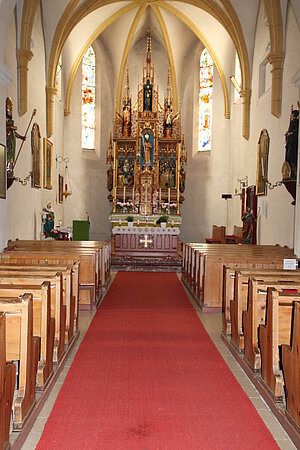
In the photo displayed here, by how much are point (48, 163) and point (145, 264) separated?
5470mm

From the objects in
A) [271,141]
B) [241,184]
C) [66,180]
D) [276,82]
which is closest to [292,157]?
[271,141]

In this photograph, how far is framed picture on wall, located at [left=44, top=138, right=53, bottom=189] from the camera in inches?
606

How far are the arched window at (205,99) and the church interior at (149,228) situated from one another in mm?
66

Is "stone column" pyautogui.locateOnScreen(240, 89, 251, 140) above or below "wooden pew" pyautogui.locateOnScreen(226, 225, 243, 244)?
above

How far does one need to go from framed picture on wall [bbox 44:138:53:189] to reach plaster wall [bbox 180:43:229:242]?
22.7 feet

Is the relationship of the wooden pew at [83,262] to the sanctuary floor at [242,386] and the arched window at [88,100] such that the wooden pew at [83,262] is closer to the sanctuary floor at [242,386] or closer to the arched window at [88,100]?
the sanctuary floor at [242,386]

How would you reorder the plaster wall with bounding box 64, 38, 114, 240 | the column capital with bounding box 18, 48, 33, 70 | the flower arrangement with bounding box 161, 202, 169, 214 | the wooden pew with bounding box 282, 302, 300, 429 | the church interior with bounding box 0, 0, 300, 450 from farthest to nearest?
the plaster wall with bounding box 64, 38, 114, 240 < the flower arrangement with bounding box 161, 202, 169, 214 < the column capital with bounding box 18, 48, 33, 70 < the church interior with bounding box 0, 0, 300, 450 < the wooden pew with bounding box 282, 302, 300, 429

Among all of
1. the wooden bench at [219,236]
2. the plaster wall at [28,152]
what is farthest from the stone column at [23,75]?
the wooden bench at [219,236]

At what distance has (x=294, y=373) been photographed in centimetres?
332

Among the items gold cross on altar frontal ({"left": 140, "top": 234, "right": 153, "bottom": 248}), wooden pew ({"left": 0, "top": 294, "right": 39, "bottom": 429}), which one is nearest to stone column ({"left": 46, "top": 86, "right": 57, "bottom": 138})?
gold cross on altar frontal ({"left": 140, "top": 234, "right": 153, "bottom": 248})

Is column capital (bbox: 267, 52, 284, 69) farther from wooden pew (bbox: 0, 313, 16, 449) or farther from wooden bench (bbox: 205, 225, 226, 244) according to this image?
wooden pew (bbox: 0, 313, 16, 449)

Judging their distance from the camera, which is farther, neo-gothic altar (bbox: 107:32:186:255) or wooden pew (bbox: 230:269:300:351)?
neo-gothic altar (bbox: 107:32:186:255)

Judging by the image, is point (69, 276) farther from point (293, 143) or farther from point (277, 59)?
point (277, 59)

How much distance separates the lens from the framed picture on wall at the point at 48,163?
15.4 metres
